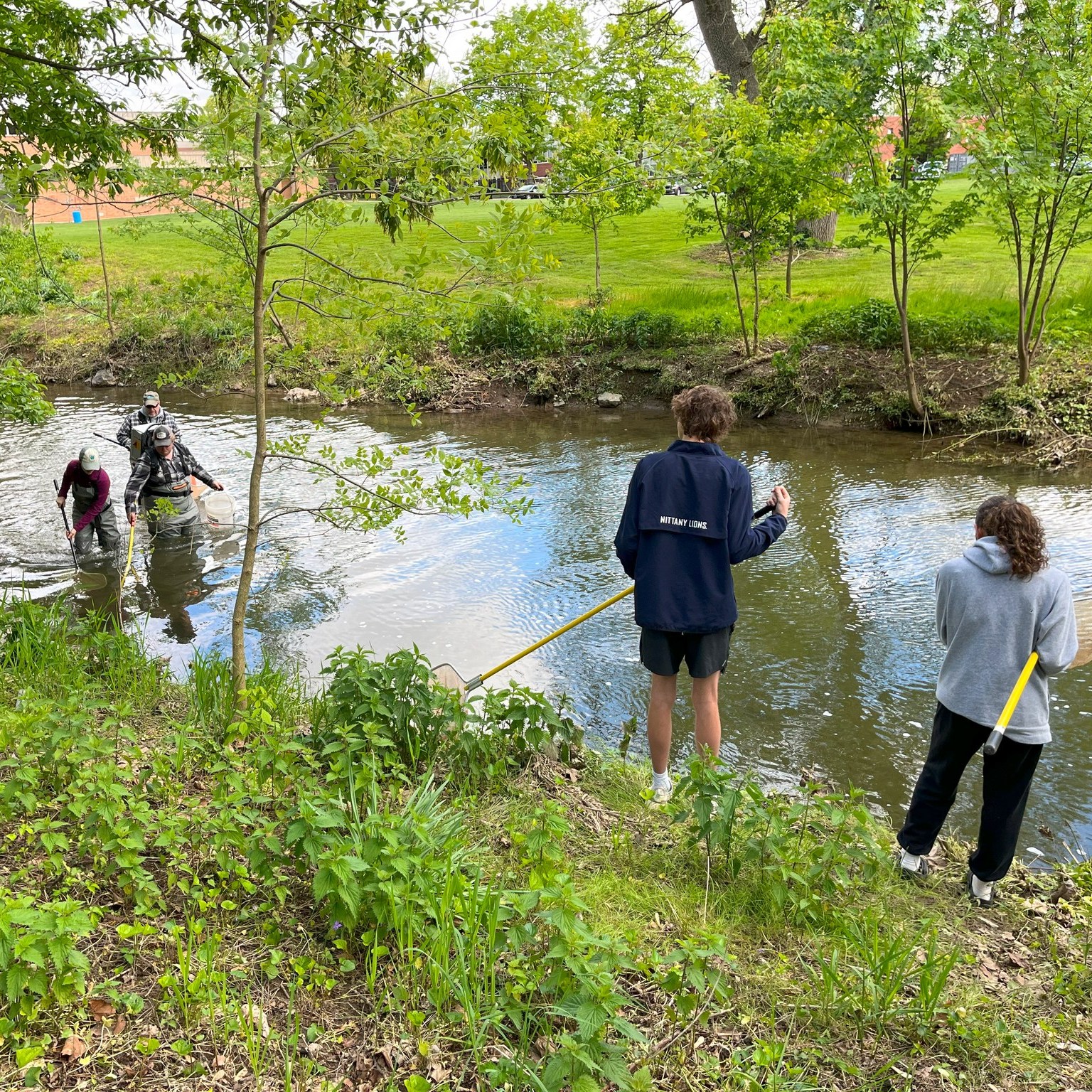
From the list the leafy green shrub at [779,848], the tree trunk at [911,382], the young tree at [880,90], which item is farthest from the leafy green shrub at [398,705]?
the tree trunk at [911,382]

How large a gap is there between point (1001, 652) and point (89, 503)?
352 inches

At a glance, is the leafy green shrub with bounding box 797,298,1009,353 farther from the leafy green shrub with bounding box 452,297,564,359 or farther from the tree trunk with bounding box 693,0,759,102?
the tree trunk with bounding box 693,0,759,102

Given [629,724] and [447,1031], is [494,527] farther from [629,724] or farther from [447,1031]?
[447,1031]

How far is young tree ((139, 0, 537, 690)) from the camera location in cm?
423

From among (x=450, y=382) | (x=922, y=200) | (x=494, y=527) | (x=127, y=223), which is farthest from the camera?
(x=450, y=382)

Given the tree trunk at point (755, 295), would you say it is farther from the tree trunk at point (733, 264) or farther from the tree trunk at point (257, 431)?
the tree trunk at point (257, 431)

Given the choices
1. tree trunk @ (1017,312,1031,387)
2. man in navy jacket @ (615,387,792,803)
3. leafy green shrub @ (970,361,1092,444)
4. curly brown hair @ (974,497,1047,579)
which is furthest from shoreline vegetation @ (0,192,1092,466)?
curly brown hair @ (974,497,1047,579)

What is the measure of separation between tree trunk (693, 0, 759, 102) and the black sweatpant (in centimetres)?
1892

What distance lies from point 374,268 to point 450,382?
45.7 ft

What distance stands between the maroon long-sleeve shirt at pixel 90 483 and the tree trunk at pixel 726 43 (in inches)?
643

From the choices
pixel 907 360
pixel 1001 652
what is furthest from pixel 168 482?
pixel 907 360

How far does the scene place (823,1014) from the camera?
3.02 metres

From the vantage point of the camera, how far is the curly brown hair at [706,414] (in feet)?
14.9

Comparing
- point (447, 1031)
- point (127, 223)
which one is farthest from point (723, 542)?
point (127, 223)
